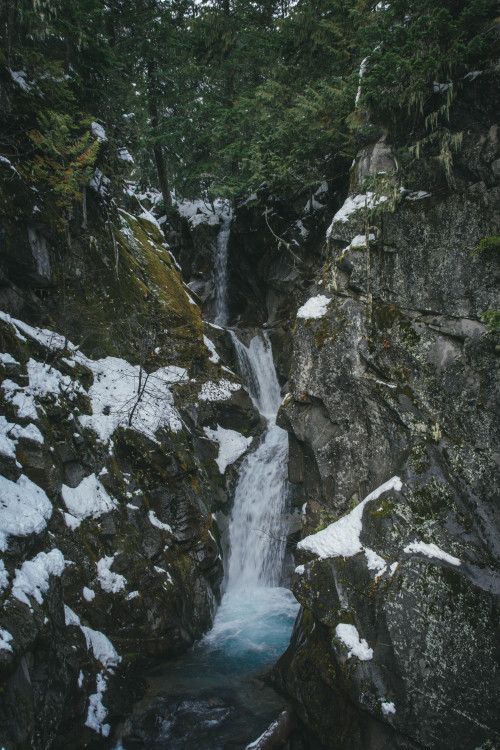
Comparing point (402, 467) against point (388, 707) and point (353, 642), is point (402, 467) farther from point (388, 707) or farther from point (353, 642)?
point (388, 707)

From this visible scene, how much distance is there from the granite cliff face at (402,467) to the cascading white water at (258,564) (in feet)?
5.66

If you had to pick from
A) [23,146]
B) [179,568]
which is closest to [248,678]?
[179,568]

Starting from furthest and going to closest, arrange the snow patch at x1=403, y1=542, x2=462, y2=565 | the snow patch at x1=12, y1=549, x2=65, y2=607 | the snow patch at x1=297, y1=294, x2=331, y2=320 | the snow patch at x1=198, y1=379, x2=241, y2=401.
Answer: the snow patch at x1=198, y1=379, x2=241, y2=401
the snow patch at x1=297, y1=294, x2=331, y2=320
the snow patch at x1=403, y1=542, x2=462, y2=565
the snow patch at x1=12, y1=549, x2=65, y2=607

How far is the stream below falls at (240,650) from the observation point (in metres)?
6.52

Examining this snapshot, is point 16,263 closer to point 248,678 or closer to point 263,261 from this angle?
point 248,678

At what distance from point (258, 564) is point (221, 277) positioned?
1245 cm

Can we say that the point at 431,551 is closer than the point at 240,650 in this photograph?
Yes

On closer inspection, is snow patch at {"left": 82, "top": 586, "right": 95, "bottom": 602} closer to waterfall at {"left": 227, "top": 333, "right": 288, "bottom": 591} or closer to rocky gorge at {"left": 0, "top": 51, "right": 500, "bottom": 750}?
rocky gorge at {"left": 0, "top": 51, "right": 500, "bottom": 750}

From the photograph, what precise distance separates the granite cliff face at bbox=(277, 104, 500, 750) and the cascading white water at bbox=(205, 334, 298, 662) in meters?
1.72

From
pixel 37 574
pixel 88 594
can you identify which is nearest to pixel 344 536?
pixel 88 594

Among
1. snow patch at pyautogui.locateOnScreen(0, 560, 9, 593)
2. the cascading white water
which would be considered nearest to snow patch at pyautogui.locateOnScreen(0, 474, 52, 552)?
snow patch at pyautogui.locateOnScreen(0, 560, 9, 593)

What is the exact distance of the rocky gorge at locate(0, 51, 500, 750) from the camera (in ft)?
18.0

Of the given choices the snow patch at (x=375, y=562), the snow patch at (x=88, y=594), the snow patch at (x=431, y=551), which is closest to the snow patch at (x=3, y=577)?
the snow patch at (x=88, y=594)

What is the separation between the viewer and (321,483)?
8211 mm
